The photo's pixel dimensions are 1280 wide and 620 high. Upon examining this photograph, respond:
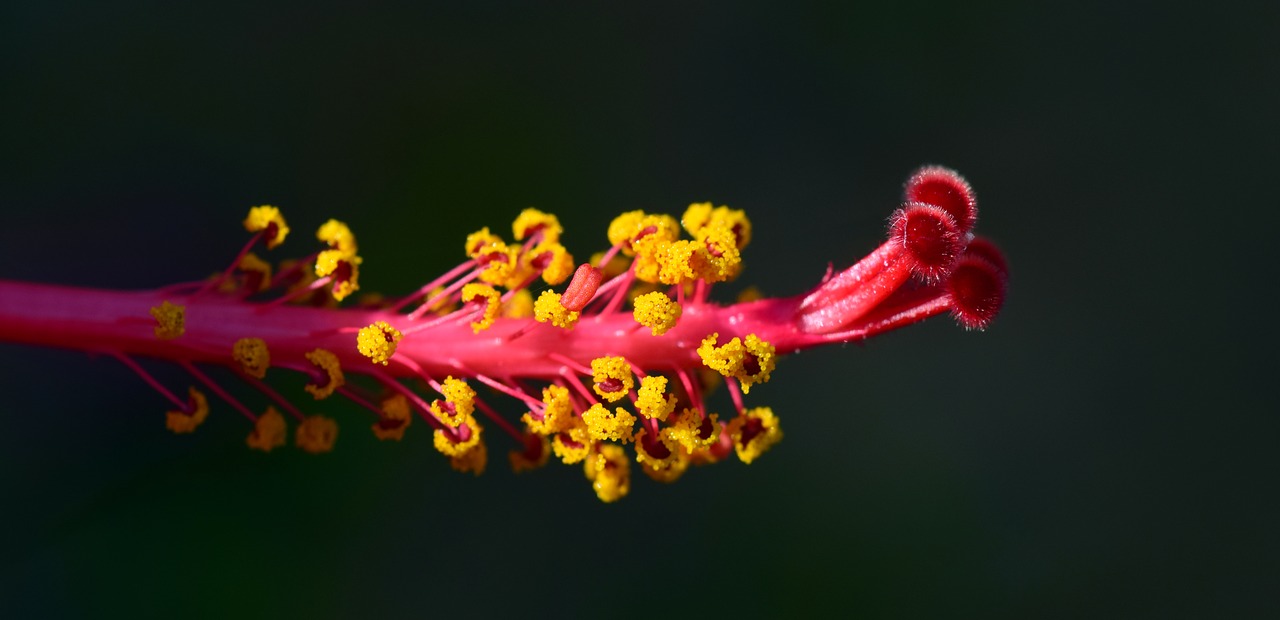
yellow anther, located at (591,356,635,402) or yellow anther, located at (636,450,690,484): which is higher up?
yellow anther, located at (591,356,635,402)

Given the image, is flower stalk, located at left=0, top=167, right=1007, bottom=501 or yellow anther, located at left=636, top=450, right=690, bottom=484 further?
yellow anther, located at left=636, top=450, right=690, bottom=484

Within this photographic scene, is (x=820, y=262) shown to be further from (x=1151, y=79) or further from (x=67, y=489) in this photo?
(x=67, y=489)

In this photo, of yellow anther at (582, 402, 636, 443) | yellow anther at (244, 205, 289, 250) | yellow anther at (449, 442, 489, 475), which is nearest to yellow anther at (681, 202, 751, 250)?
yellow anther at (582, 402, 636, 443)

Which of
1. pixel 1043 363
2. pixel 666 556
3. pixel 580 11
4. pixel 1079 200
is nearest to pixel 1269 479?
pixel 1043 363

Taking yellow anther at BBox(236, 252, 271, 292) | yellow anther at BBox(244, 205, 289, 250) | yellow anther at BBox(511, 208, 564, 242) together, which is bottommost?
yellow anther at BBox(511, 208, 564, 242)

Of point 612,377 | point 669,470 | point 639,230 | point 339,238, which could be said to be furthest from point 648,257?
point 339,238

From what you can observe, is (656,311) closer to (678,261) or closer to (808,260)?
(678,261)

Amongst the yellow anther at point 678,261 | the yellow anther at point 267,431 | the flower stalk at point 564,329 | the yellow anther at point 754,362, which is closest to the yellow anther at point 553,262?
the flower stalk at point 564,329

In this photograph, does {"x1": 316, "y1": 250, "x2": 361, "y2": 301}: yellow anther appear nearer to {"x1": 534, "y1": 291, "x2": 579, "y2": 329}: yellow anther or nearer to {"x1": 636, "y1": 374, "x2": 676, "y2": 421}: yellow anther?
{"x1": 534, "y1": 291, "x2": 579, "y2": 329}: yellow anther
